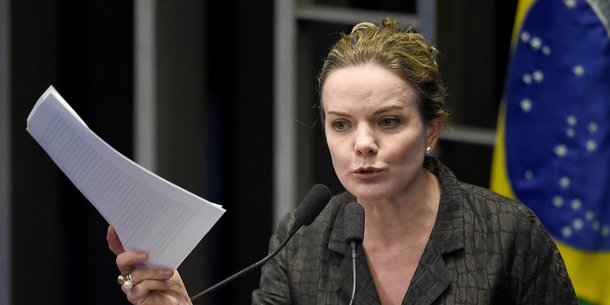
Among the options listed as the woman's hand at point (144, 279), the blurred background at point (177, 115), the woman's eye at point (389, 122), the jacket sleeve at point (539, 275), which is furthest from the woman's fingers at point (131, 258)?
the blurred background at point (177, 115)

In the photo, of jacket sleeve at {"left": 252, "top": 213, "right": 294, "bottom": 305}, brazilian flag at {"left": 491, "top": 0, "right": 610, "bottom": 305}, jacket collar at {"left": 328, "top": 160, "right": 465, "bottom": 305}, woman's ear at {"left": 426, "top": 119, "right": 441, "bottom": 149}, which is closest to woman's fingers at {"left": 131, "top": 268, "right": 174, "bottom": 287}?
jacket sleeve at {"left": 252, "top": 213, "right": 294, "bottom": 305}

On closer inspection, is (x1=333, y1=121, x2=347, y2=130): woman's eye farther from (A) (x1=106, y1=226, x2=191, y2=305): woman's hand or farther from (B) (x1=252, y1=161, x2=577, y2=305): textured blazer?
(A) (x1=106, y1=226, x2=191, y2=305): woman's hand

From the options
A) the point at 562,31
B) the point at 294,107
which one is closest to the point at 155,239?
the point at 562,31

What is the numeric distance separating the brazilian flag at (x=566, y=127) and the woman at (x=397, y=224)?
1.44 m

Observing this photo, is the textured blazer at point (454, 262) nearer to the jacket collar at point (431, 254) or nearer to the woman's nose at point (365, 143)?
the jacket collar at point (431, 254)

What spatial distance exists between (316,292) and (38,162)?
12.6ft

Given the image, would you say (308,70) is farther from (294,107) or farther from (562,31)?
(562,31)

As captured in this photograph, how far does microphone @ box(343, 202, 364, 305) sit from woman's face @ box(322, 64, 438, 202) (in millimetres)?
114

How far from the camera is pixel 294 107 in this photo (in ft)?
17.5

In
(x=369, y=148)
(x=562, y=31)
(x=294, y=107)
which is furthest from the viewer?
(x=294, y=107)

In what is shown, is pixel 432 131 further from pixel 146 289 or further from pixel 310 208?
pixel 146 289

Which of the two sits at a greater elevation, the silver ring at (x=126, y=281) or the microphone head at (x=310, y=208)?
the microphone head at (x=310, y=208)

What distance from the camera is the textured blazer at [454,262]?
97.7 inches

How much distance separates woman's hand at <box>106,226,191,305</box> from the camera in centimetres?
240
